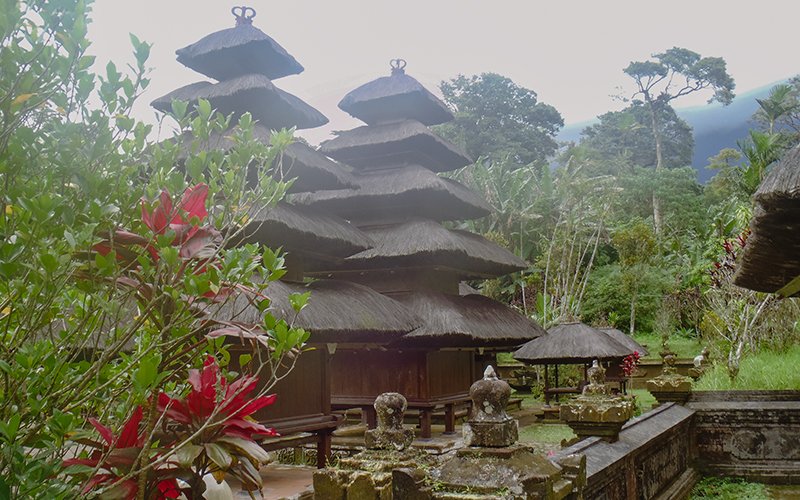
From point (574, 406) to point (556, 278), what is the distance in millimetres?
22937

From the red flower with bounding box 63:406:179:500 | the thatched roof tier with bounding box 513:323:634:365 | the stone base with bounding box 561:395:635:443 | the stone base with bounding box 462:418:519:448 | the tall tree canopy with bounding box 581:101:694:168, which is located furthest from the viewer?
the tall tree canopy with bounding box 581:101:694:168

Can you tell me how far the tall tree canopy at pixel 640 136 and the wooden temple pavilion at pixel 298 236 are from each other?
37589 millimetres

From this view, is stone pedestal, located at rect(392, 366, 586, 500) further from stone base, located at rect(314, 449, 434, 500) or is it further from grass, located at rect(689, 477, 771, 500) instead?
grass, located at rect(689, 477, 771, 500)

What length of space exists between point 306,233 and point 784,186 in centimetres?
747

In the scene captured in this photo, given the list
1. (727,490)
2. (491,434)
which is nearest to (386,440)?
(491,434)

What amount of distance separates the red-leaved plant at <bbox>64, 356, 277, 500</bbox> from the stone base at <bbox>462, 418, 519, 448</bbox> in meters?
1.20

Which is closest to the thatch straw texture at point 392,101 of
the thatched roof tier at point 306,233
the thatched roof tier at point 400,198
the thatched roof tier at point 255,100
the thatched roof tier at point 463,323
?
the thatched roof tier at point 400,198

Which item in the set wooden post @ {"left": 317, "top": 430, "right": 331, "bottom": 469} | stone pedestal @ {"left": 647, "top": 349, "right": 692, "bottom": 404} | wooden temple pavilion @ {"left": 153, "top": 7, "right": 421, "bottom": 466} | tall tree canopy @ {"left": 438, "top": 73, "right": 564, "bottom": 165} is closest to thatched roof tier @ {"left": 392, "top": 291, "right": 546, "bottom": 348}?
wooden temple pavilion @ {"left": 153, "top": 7, "right": 421, "bottom": 466}

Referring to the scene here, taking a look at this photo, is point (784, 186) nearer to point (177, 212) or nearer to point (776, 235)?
point (776, 235)

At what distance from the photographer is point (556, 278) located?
92.9ft

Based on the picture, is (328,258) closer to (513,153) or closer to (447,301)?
(447,301)

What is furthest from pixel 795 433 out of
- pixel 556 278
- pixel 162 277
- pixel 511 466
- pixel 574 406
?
pixel 556 278

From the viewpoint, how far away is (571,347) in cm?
1764

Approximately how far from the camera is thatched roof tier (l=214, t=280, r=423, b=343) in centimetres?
933
